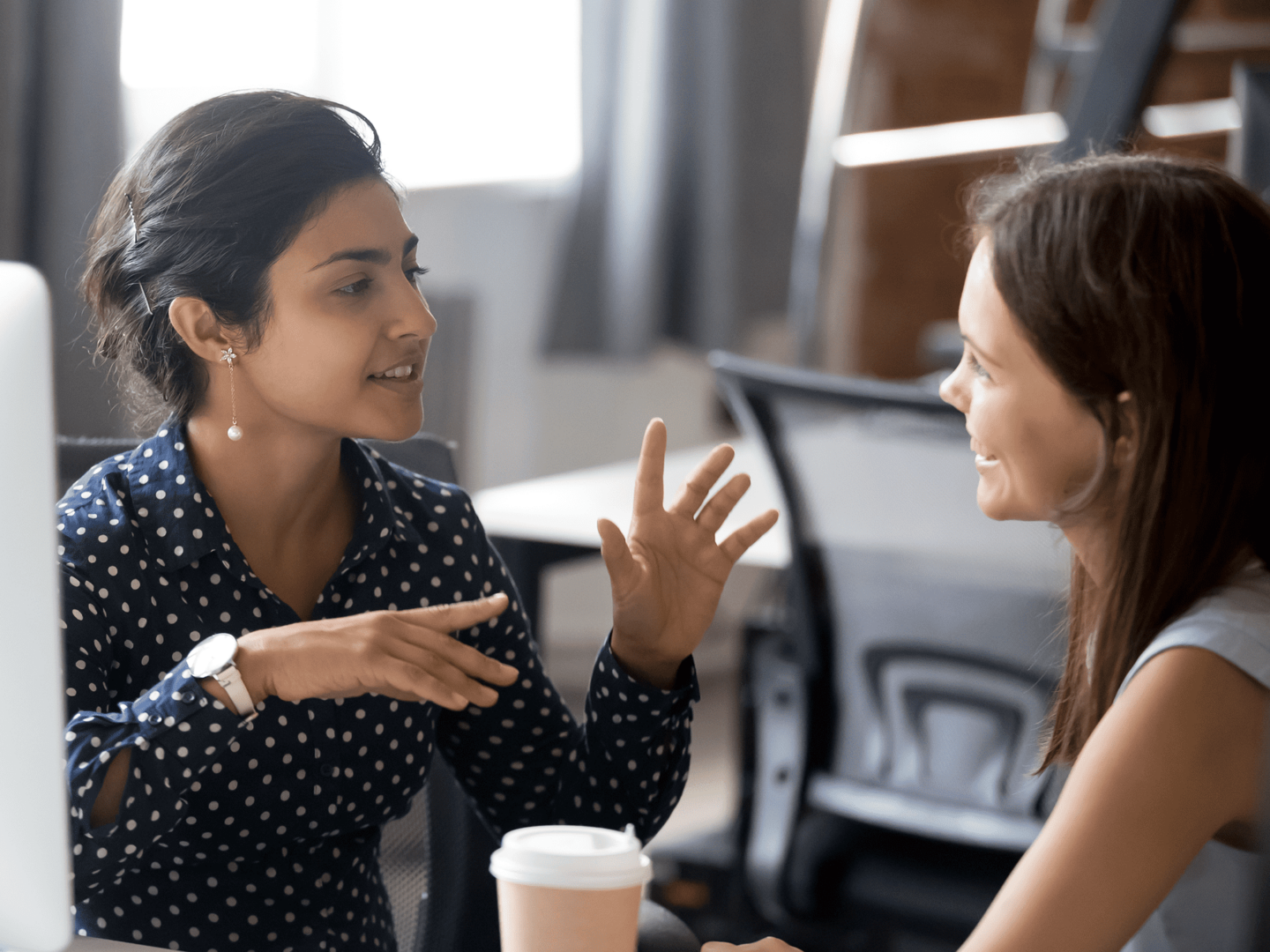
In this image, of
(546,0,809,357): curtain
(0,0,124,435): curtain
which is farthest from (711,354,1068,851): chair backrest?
(546,0,809,357): curtain

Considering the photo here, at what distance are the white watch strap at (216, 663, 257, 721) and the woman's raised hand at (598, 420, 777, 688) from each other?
26cm

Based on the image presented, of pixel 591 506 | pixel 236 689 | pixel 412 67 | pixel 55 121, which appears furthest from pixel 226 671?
pixel 412 67

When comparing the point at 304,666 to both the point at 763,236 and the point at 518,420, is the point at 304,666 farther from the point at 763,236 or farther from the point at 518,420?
the point at 763,236

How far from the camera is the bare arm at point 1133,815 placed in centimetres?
71

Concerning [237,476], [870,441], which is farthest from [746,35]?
[237,476]

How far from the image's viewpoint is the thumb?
784 mm

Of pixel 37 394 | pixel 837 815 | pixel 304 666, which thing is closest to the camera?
pixel 37 394

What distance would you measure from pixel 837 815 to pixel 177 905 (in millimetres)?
823

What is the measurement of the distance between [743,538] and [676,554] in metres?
0.05

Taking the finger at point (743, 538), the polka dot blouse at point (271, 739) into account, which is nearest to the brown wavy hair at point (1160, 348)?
the finger at point (743, 538)

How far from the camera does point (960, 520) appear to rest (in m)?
1.45

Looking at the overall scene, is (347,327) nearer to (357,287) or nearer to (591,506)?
(357,287)

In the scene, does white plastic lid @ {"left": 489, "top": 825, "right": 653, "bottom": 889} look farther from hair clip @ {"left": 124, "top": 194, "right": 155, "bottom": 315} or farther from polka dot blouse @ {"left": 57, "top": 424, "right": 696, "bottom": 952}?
hair clip @ {"left": 124, "top": 194, "right": 155, "bottom": 315}

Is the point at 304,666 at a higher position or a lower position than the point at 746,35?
lower
